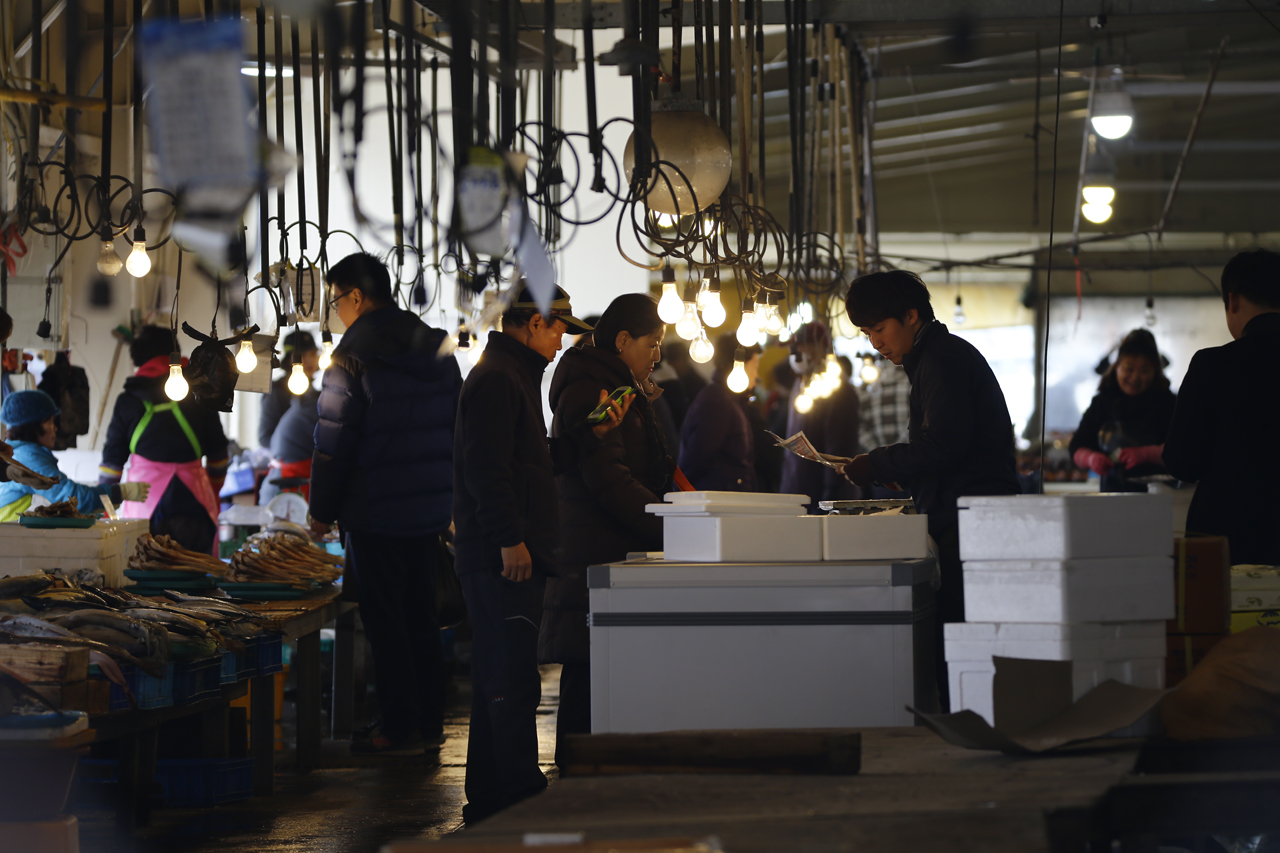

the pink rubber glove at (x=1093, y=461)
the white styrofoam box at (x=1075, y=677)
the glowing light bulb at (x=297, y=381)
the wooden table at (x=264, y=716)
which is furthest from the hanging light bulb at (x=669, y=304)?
the pink rubber glove at (x=1093, y=461)

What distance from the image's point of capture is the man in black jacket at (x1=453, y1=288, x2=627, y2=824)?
3.67m

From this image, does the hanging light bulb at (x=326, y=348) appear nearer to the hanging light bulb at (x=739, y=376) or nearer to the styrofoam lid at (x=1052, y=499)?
the hanging light bulb at (x=739, y=376)

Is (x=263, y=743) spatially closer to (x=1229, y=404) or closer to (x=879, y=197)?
(x=1229, y=404)

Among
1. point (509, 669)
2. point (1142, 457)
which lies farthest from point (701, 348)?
point (1142, 457)

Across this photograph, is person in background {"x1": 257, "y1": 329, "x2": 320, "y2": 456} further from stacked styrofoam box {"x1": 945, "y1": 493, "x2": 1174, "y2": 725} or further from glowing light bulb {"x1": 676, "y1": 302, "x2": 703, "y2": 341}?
stacked styrofoam box {"x1": 945, "y1": 493, "x2": 1174, "y2": 725}

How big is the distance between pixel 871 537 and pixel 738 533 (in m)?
0.31

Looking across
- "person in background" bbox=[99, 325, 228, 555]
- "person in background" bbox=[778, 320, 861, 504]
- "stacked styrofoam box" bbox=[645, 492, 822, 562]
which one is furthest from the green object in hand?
"person in background" bbox=[778, 320, 861, 504]

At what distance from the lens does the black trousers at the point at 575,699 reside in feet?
13.2

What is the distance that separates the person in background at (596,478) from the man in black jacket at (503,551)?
166mm

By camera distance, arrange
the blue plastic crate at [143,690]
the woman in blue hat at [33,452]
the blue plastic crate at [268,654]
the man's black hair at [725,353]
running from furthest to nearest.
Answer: the man's black hair at [725,353]
the woman in blue hat at [33,452]
the blue plastic crate at [268,654]
the blue plastic crate at [143,690]

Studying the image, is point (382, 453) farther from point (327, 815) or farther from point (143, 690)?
point (143, 690)

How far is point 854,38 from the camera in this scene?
8414mm

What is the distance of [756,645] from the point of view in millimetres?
2936

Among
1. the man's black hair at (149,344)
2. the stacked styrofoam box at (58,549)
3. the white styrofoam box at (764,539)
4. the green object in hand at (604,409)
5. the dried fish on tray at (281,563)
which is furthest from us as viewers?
the man's black hair at (149,344)
